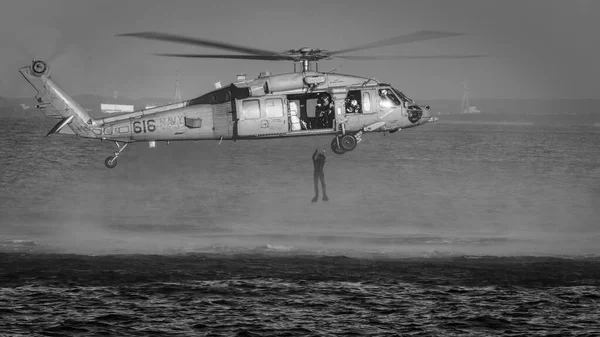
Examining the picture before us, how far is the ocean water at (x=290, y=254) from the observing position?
33.2m

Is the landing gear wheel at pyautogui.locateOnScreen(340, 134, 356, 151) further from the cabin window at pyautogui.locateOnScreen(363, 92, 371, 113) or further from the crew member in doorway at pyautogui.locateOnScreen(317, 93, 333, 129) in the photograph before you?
the cabin window at pyautogui.locateOnScreen(363, 92, 371, 113)

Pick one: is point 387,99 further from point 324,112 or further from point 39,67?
point 39,67

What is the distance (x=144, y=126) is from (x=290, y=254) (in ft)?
31.2

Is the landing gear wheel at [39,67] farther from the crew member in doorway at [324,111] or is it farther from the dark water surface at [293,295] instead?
the crew member in doorway at [324,111]

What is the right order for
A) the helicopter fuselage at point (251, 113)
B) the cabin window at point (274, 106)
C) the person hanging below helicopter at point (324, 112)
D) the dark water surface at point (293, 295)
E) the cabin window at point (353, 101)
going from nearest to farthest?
1. the dark water surface at point (293, 295)
2. the helicopter fuselage at point (251, 113)
3. the cabin window at point (274, 106)
4. the person hanging below helicopter at point (324, 112)
5. the cabin window at point (353, 101)

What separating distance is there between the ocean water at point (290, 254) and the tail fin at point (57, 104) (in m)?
5.93

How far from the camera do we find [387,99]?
39344mm

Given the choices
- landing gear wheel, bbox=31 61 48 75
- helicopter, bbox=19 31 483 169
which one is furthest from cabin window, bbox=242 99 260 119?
landing gear wheel, bbox=31 61 48 75

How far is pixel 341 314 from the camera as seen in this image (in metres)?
33.9

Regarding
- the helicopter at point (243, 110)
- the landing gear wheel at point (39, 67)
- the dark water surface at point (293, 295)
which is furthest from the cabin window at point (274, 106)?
the landing gear wheel at point (39, 67)

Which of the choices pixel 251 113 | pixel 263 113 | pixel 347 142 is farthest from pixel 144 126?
pixel 347 142

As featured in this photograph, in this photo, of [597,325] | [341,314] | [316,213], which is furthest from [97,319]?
[316,213]

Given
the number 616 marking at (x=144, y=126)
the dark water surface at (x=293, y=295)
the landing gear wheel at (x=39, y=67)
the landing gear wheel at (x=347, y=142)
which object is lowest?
the dark water surface at (x=293, y=295)

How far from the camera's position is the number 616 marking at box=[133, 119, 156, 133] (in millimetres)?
37875
